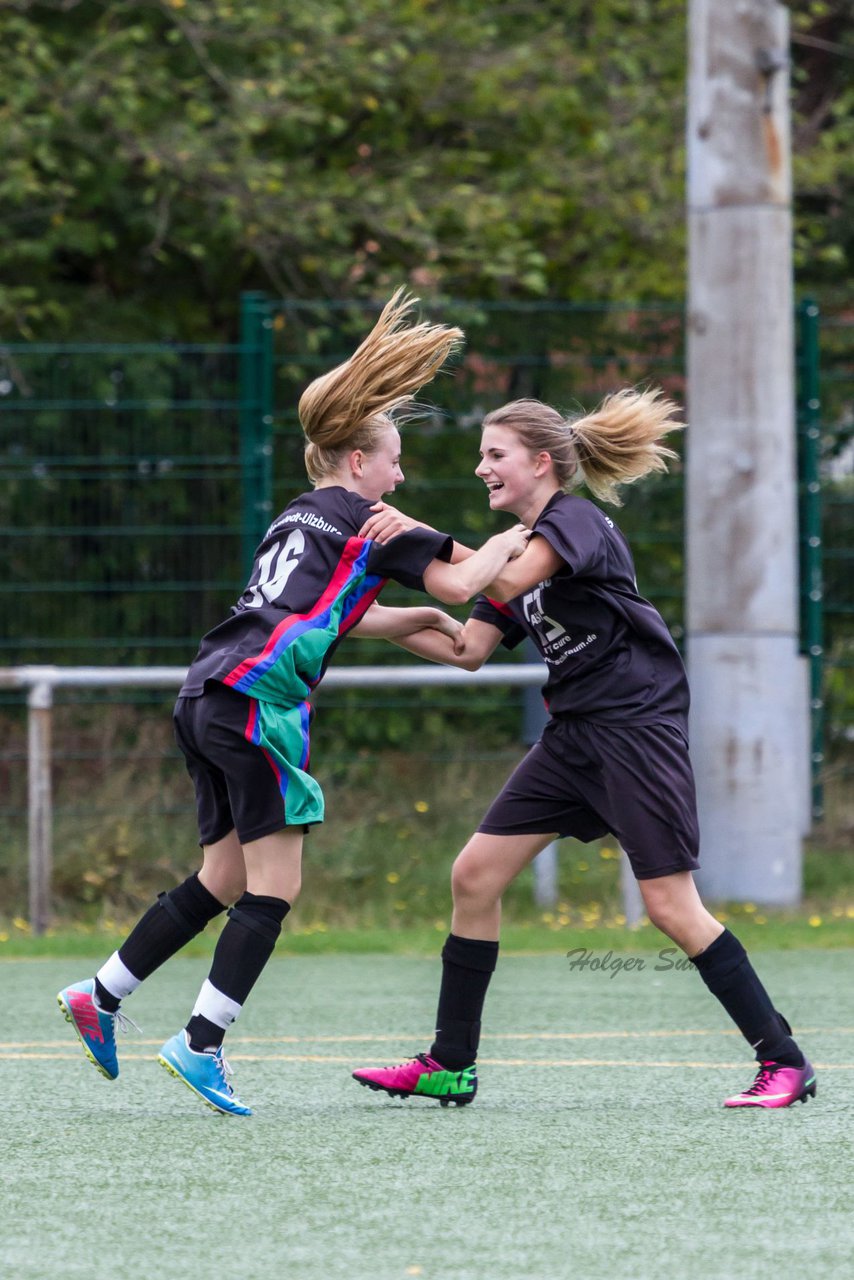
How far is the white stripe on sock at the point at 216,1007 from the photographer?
162 inches

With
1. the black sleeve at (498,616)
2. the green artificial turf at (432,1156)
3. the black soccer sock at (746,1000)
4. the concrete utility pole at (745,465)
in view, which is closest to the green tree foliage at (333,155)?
the concrete utility pole at (745,465)

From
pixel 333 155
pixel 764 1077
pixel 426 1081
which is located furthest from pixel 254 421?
pixel 764 1077

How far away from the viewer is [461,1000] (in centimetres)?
445

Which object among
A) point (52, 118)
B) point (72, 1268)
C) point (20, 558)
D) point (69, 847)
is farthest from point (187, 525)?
point (72, 1268)

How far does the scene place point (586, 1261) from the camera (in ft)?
9.48

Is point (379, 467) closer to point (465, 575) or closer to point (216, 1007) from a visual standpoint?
point (465, 575)

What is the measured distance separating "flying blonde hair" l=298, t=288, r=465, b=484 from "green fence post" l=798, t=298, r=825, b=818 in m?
4.99

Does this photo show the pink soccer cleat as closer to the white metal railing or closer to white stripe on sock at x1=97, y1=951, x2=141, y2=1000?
white stripe on sock at x1=97, y1=951, x2=141, y2=1000

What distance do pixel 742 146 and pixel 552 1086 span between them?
499 centimetres

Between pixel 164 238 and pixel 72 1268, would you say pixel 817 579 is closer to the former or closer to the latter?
pixel 164 238

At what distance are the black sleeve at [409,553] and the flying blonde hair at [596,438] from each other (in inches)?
15.5

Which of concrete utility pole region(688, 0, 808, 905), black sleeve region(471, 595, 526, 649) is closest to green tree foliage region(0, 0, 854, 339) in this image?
concrete utility pole region(688, 0, 808, 905)

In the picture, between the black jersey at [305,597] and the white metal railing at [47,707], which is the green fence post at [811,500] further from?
the black jersey at [305,597]

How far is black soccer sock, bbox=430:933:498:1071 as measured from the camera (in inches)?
174
